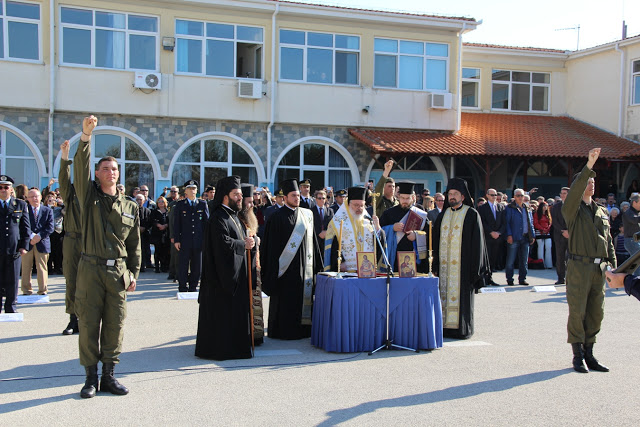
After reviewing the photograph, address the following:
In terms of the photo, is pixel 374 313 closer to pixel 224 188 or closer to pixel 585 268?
pixel 224 188

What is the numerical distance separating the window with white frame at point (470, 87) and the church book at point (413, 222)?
60.9ft

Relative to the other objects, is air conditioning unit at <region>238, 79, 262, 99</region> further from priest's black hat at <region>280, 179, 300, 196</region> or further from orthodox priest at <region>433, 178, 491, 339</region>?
orthodox priest at <region>433, 178, 491, 339</region>

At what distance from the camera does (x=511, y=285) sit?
1402 centimetres

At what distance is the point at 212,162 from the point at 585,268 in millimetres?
15186

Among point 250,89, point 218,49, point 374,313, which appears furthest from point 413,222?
point 218,49

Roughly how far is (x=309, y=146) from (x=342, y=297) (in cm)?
1467

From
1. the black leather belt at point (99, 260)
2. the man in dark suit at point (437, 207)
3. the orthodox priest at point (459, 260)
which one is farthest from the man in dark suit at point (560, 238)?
the black leather belt at point (99, 260)

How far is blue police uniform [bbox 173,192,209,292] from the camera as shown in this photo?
11.9 meters

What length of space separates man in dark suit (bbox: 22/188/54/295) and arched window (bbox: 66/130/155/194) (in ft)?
27.5

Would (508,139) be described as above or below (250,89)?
below

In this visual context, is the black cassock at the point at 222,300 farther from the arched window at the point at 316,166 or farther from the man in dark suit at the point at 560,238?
the arched window at the point at 316,166

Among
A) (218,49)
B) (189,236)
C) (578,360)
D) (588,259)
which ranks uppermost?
(218,49)

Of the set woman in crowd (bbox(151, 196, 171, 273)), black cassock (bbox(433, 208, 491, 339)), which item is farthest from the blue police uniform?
black cassock (bbox(433, 208, 491, 339))

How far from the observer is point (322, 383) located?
6.18m
